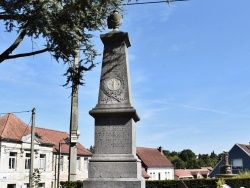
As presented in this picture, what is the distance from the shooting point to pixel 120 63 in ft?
31.0

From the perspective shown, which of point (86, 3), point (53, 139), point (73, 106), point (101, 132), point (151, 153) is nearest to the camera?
point (101, 132)

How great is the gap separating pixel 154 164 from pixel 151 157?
6.35 feet

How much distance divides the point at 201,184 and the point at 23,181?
55.6ft

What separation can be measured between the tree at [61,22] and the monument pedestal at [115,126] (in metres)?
1.17

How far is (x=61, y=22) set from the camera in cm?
992

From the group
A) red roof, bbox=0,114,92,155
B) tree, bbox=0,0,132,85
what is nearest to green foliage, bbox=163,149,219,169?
red roof, bbox=0,114,92,155

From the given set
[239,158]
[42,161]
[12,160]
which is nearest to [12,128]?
[12,160]

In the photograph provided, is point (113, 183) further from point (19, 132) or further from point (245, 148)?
point (245, 148)

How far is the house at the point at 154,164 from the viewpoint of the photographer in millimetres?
52125

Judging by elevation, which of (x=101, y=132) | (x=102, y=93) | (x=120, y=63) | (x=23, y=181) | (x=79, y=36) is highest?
(x=79, y=36)

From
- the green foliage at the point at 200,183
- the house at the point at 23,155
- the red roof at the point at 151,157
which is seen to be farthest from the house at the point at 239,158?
the green foliage at the point at 200,183

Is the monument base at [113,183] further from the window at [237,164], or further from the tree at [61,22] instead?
Result: the window at [237,164]

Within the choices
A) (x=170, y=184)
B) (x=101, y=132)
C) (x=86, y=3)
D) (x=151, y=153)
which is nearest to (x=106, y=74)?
(x=101, y=132)

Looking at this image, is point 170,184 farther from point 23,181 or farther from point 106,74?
point 106,74
